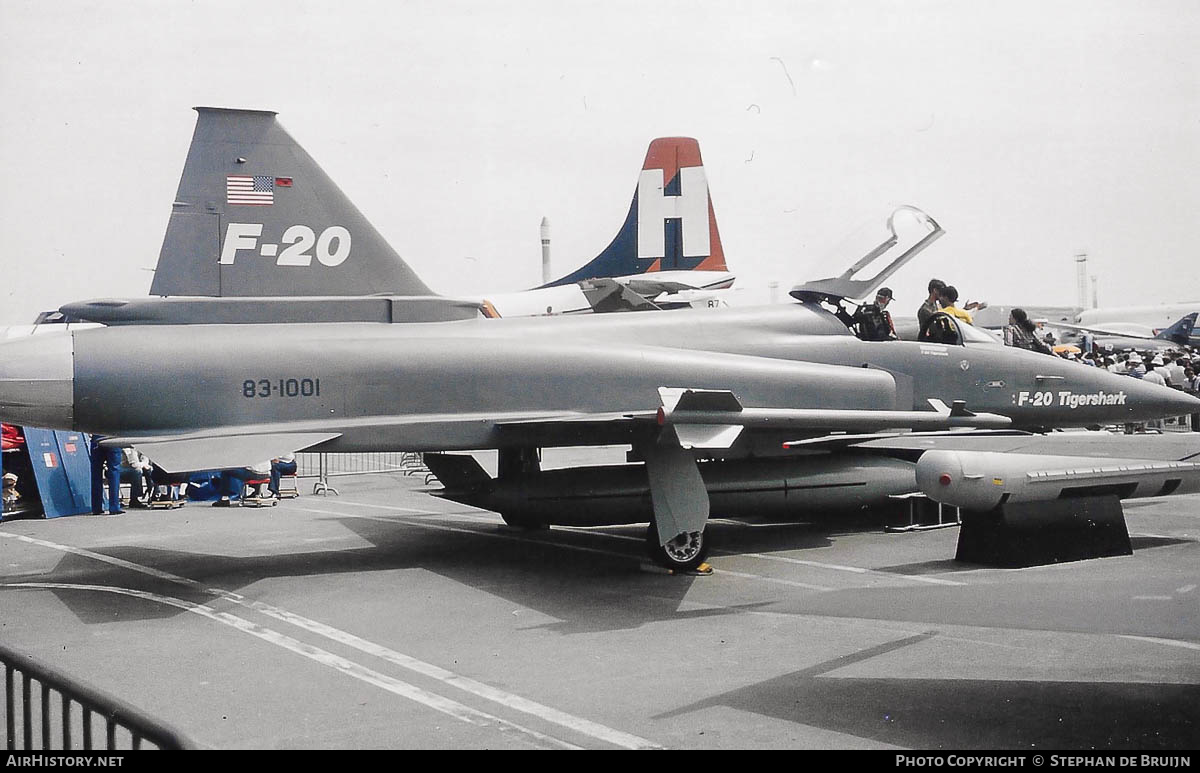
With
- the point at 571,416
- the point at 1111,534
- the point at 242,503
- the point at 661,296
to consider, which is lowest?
the point at 242,503

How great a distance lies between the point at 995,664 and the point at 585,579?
3.64 meters

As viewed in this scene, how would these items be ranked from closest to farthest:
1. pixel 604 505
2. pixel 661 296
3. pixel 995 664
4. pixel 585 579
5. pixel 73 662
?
pixel 995 664 < pixel 73 662 < pixel 585 579 < pixel 604 505 < pixel 661 296

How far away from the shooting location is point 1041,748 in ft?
14.4

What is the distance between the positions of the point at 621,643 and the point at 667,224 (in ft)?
51.6

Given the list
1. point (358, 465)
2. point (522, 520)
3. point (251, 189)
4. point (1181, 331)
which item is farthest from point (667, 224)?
point (1181, 331)

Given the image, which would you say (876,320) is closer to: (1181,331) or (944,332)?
(944,332)

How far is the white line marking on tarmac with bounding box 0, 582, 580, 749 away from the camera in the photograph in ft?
15.9

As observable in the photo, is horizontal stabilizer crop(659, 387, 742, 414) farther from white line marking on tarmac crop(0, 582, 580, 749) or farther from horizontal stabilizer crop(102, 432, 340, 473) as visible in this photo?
white line marking on tarmac crop(0, 582, 580, 749)

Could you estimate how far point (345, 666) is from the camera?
599cm

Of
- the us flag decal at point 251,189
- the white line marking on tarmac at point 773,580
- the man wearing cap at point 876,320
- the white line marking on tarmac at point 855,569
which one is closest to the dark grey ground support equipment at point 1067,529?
the white line marking on tarmac at point 855,569

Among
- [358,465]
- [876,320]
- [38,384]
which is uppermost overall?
[876,320]

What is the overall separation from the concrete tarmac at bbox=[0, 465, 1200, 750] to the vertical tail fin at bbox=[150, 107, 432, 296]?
2.63 meters

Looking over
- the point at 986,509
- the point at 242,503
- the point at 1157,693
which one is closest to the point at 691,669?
the point at 1157,693

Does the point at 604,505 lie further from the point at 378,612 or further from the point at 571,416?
the point at 378,612
